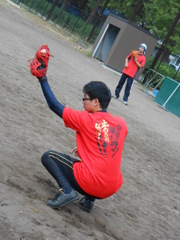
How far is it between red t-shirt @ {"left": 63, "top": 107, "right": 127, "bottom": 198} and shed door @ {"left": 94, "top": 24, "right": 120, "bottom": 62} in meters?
24.3

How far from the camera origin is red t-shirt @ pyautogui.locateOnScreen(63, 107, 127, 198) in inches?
163

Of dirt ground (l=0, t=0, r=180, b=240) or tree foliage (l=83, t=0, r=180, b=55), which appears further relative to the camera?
tree foliage (l=83, t=0, r=180, b=55)

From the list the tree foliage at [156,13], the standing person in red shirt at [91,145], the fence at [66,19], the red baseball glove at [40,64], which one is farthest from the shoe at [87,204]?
the fence at [66,19]

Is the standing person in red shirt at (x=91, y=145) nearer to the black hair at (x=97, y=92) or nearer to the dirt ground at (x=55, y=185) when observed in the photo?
the black hair at (x=97, y=92)

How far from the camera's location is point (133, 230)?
471cm

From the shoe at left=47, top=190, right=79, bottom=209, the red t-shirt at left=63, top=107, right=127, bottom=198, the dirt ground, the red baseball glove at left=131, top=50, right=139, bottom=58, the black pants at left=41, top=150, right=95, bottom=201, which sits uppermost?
the red baseball glove at left=131, top=50, right=139, bottom=58

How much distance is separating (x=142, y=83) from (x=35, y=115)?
69.9 feet

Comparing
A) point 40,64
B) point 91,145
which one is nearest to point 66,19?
point 40,64

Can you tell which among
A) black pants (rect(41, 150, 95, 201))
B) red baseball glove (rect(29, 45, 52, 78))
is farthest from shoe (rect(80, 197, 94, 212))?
red baseball glove (rect(29, 45, 52, 78))

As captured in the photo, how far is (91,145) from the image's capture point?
4172 millimetres

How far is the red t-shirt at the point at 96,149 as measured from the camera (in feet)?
13.6

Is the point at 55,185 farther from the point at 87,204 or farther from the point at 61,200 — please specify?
the point at 61,200

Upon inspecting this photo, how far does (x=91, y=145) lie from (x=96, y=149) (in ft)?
0.20

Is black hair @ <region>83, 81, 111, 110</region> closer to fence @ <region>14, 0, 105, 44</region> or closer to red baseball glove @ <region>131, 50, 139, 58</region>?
red baseball glove @ <region>131, 50, 139, 58</region>
